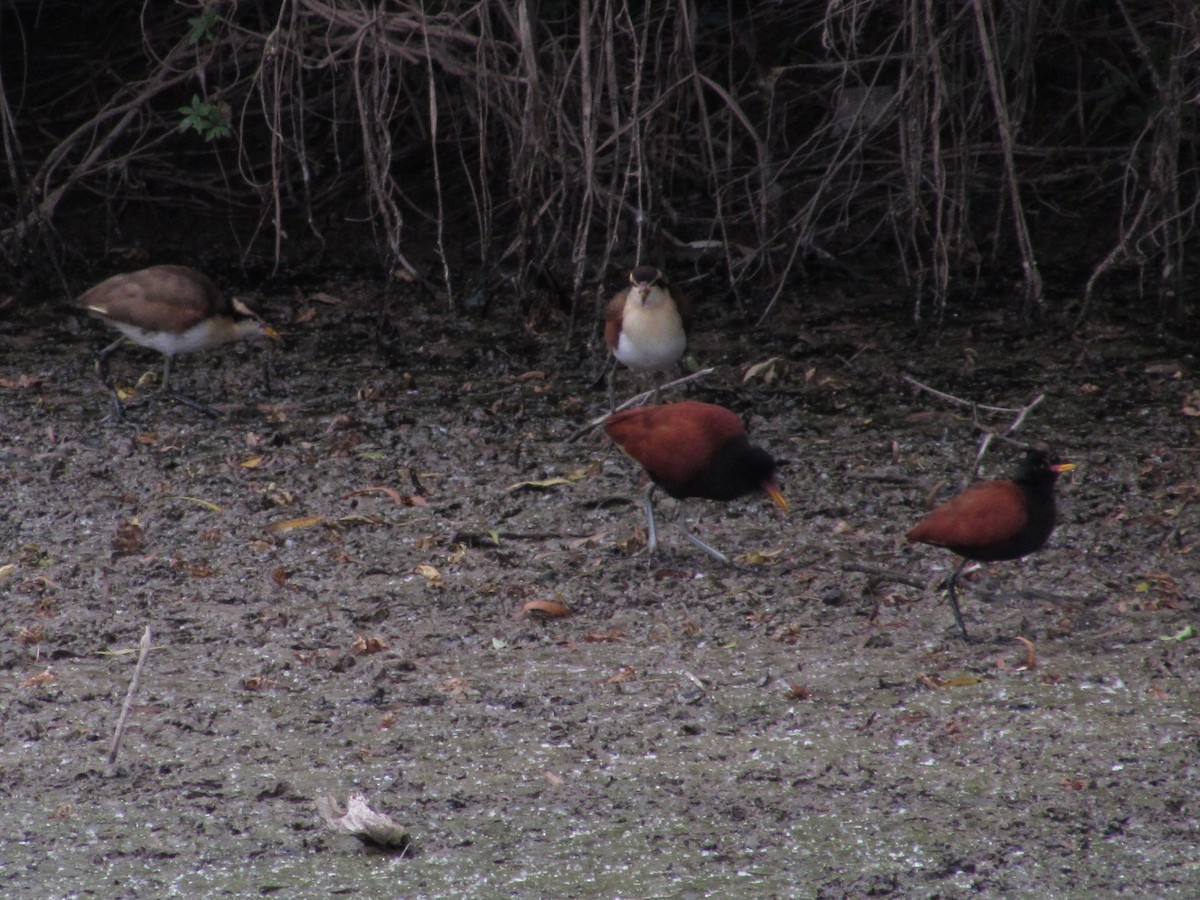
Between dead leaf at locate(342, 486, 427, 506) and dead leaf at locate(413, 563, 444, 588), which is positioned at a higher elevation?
dead leaf at locate(413, 563, 444, 588)

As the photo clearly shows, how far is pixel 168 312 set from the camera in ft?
23.2

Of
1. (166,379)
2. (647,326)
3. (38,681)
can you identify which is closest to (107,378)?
(166,379)

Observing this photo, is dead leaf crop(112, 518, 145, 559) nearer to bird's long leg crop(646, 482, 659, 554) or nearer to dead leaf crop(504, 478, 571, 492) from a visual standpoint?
dead leaf crop(504, 478, 571, 492)

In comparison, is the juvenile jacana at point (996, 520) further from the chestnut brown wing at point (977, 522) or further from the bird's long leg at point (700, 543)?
the bird's long leg at point (700, 543)

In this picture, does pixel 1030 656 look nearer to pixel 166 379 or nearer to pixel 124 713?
pixel 124 713

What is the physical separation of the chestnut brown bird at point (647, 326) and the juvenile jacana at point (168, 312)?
5.98 feet

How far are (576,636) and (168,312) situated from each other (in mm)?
2995

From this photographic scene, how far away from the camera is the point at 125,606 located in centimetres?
529

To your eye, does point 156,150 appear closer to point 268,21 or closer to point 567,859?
point 268,21

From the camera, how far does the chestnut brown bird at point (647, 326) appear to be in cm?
674

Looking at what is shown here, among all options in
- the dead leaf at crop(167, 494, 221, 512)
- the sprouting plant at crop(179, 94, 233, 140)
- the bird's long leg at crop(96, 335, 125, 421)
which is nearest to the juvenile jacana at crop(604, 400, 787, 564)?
the dead leaf at crop(167, 494, 221, 512)

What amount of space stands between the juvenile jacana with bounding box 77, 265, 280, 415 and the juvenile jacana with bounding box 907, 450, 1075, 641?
143 inches

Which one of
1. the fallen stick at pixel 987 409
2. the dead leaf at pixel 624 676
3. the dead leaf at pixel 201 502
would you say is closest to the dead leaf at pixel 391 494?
the dead leaf at pixel 201 502

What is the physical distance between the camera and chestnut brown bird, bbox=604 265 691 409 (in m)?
6.74
